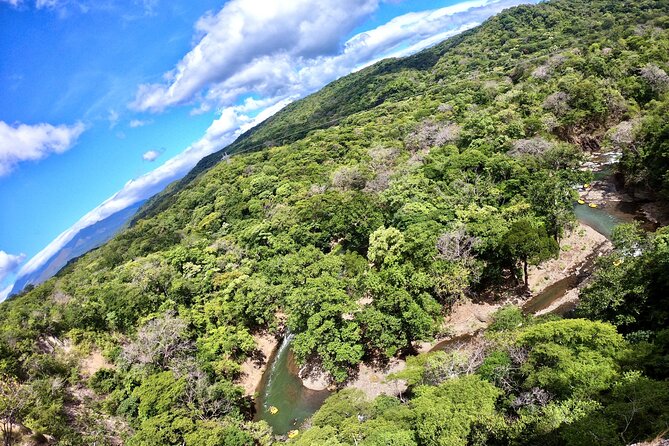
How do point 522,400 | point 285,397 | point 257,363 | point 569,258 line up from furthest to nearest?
1. point 257,363
2. point 569,258
3. point 285,397
4. point 522,400

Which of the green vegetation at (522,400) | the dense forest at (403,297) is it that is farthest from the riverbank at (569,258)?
the green vegetation at (522,400)

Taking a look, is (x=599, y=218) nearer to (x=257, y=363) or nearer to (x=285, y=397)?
(x=285, y=397)

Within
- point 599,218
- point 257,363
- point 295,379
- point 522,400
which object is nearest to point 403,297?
point 522,400

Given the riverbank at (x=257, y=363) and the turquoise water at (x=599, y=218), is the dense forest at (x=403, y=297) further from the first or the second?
the turquoise water at (x=599, y=218)

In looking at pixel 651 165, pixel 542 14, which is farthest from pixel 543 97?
pixel 542 14

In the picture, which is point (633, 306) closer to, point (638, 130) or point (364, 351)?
point (364, 351)
